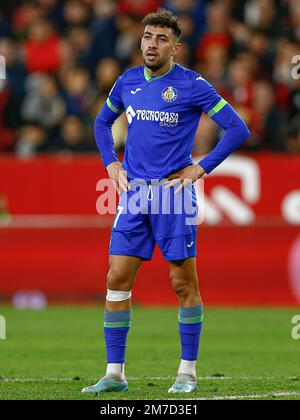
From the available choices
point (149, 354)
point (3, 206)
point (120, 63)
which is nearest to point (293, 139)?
point (120, 63)

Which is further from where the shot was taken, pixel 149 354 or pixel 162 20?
pixel 149 354

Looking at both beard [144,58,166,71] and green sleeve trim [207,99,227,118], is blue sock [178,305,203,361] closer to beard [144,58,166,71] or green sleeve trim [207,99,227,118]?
green sleeve trim [207,99,227,118]

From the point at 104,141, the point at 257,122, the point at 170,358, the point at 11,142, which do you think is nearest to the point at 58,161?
the point at 11,142

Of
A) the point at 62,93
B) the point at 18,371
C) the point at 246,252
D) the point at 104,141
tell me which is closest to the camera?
the point at 104,141

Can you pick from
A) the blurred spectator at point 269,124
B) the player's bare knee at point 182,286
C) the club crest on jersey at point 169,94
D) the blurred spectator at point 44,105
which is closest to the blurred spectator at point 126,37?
the blurred spectator at point 44,105

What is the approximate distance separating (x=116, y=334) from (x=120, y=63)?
400 inches

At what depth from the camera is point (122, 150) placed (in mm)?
15883

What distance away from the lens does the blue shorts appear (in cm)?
801

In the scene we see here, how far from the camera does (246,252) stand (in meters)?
15.2

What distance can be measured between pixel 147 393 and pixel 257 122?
356 inches

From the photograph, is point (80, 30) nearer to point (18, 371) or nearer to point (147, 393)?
point (18, 371)

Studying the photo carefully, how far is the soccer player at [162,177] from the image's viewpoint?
8.00 m

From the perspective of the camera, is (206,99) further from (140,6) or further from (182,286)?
(140,6)

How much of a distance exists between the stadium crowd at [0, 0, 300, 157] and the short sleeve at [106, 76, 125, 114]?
724cm
